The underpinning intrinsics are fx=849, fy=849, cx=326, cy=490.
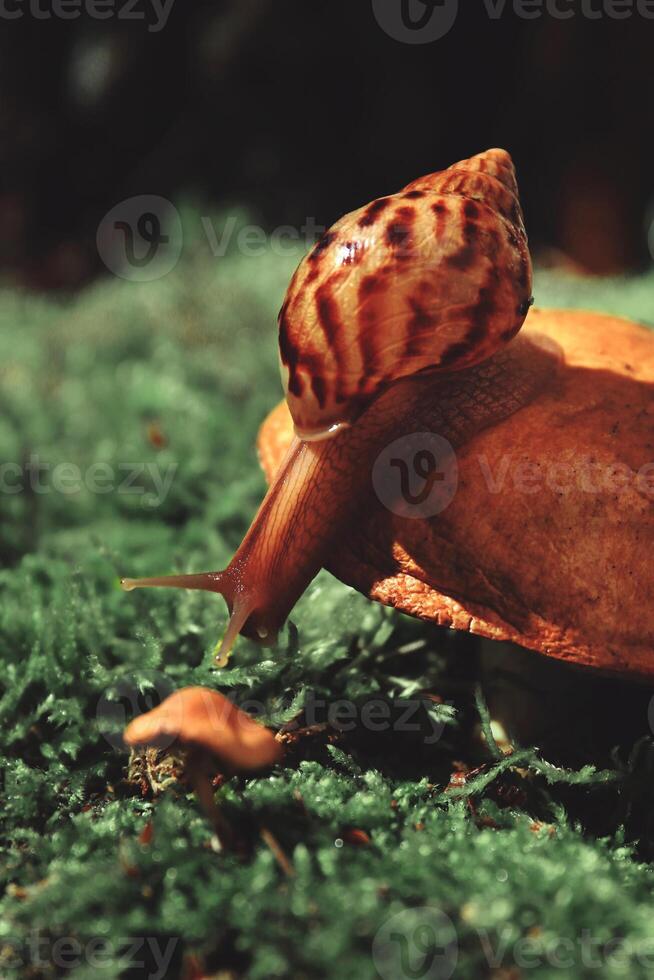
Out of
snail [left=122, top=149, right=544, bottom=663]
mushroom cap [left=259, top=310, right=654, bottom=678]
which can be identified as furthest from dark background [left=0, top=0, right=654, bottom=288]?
mushroom cap [left=259, top=310, right=654, bottom=678]

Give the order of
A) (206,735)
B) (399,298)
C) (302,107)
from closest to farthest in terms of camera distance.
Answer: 1. (206,735)
2. (399,298)
3. (302,107)

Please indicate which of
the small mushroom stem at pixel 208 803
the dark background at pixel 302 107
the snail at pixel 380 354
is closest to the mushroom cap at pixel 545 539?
the snail at pixel 380 354

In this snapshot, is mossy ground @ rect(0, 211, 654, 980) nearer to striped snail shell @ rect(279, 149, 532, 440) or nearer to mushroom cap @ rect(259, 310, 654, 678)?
mushroom cap @ rect(259, 310, 654, 678)

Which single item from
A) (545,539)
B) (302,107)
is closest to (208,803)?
(545,539)

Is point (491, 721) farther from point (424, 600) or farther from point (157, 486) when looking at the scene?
point (157, 486)

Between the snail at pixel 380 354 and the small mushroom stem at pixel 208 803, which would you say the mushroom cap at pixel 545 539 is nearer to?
the snail at pixel 380 354

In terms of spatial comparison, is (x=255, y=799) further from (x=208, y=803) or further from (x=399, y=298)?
(x=399, y=298)

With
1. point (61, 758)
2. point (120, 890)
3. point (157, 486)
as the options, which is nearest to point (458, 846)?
point (120, 890)
